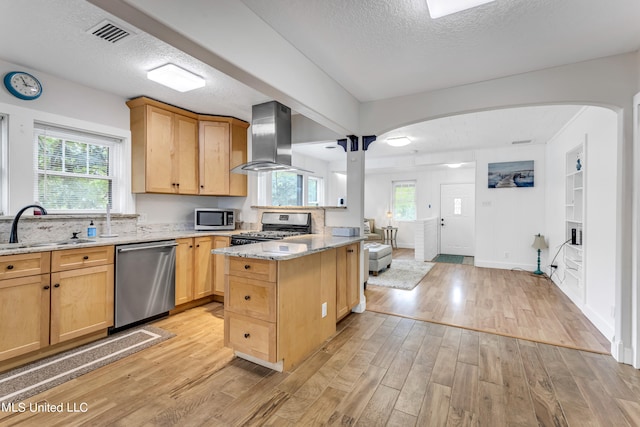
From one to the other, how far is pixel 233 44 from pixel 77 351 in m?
2.71

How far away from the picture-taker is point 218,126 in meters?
3.95

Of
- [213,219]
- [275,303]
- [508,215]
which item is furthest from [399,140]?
[275,303]

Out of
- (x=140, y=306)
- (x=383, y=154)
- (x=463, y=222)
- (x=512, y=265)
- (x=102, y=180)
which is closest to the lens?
(x=140, y=306)

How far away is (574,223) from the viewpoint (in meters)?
4.24

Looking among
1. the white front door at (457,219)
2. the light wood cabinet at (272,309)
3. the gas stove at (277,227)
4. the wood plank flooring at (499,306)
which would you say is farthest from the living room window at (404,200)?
the light wood cabinet at (272,309)

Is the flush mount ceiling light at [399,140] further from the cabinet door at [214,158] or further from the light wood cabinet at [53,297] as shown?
the light wood cabinet at [53,297]

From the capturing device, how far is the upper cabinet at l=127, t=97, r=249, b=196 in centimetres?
335

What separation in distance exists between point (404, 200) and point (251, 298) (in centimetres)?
724

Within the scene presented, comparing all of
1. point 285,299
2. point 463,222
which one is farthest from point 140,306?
point 463,222

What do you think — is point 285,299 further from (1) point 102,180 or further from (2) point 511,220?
(2) point 511,220

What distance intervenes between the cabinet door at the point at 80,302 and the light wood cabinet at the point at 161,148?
1.12m

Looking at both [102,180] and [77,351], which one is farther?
[102,180]

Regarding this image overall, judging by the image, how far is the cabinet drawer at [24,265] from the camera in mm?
2104

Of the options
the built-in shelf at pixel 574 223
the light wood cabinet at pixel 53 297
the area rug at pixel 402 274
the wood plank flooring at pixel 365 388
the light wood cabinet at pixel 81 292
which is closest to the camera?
the wood plank flooring at pixel 365 388
